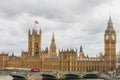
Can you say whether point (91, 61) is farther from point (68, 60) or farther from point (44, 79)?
point (44, 79)

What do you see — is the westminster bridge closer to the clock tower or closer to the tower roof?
the clock tower

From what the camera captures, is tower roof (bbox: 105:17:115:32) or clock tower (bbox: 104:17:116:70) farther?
tower roof (bbox: 105:17:115:32)

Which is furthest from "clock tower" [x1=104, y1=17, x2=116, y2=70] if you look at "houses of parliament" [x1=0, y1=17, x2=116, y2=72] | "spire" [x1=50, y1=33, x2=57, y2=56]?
"spire" [x1=50, y1=33, x2=57, y2=56]

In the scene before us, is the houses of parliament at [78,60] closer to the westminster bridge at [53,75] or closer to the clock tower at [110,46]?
the clock tower at [110,46]

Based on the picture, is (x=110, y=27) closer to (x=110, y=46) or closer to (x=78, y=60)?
(x=110, y=46)

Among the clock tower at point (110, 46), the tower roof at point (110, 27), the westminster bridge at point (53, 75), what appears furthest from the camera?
the tower roof at point (110, 27)

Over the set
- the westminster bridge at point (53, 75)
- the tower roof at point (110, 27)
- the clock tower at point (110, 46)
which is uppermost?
the tower roof at point (110, 27)

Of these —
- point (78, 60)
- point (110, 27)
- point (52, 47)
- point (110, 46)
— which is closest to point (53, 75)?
point (78, 60)

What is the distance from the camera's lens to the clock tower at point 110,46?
11167 centimetres

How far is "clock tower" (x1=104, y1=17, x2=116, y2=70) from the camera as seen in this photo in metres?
112

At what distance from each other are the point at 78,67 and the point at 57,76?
28.4 meters

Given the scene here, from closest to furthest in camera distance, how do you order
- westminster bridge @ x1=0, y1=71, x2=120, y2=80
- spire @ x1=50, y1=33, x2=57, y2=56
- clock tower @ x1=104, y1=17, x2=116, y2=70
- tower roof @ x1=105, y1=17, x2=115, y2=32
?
westminster bridge @ x1=0, y1=71, x2=120, y2=80, clock tower @ x1=104, y1=17, x2=116, y2=70, tower roof @ x1=105, y1=17, x2=115, y2=32, spire @ x1=50, y1=33, x2=57, y2=56

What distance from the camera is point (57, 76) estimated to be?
84875mm

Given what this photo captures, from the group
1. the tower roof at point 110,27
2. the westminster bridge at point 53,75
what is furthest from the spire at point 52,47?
the westminster bridge at point 53,75
